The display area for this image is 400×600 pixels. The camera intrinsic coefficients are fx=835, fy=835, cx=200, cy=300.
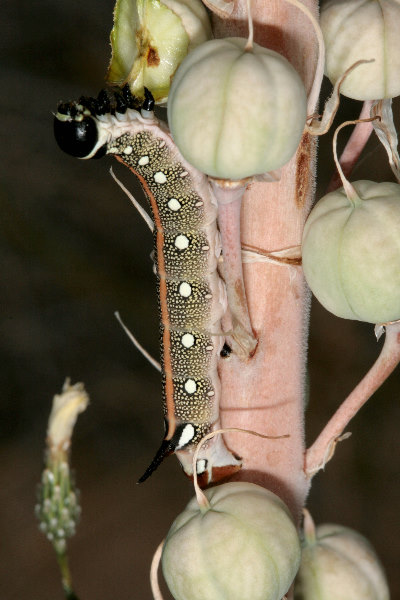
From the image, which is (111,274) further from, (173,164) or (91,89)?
(173,164)

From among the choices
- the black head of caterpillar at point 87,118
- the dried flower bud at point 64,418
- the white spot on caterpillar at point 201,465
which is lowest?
the dried flower bud at point 64,418

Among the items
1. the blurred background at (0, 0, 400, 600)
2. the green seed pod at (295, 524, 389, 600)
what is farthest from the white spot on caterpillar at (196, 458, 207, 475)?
the blurred background at (0, 0, 400, 600)

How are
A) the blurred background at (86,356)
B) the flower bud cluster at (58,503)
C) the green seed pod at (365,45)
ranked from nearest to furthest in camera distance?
the green seed pod at (365,45), the flower bud cluster at (58,503), the blurred background at (86,356)

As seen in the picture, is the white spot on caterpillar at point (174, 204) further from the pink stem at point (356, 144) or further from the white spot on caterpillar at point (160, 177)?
the pink stem at point (356, 144)

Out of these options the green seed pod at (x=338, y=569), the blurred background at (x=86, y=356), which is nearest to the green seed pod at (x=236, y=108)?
the green seed pod at (x=338, y=569)

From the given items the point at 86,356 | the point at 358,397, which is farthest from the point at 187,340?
the point at 86,356

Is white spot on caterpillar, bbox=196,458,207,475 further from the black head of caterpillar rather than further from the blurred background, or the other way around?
the blurred background

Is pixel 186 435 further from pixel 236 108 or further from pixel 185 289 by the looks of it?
pixel 236 108

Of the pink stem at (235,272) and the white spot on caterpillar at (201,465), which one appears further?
the white spot on caterpillar at (201,465)
